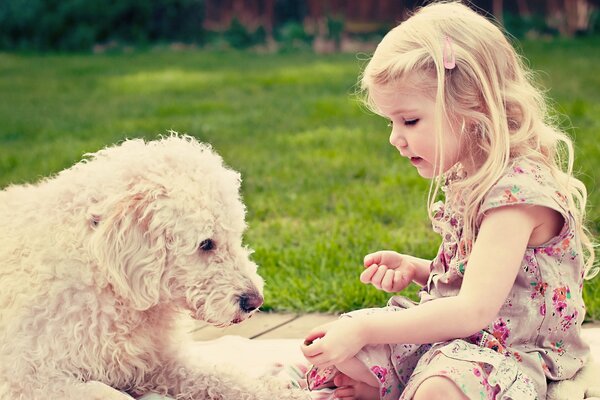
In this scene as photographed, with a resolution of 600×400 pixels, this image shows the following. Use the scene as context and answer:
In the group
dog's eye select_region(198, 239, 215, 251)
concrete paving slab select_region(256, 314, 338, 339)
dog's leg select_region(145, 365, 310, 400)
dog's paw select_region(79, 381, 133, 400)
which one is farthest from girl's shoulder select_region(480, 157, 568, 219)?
concrete paving slab select_region(256, 314, 338, 339)

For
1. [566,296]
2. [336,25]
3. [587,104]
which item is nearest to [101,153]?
[566,296]

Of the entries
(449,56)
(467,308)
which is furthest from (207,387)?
(449,56)

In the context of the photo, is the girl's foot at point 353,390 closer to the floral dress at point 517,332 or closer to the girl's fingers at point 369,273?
the floral dress at point 517,332

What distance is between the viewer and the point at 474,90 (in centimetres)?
313

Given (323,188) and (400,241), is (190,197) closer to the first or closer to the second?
(400,241)

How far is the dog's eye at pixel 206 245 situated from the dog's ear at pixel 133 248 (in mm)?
119

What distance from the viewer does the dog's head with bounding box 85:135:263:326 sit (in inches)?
116

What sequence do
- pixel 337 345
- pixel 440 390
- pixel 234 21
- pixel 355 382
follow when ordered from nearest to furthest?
pixel 440 390 < pixel 337 345 < pixel 355 382 < pixel 234 21

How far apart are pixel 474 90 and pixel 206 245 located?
3.41 ft

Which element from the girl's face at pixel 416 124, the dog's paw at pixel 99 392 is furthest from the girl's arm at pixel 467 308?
the dog's paw at pixel 99 392

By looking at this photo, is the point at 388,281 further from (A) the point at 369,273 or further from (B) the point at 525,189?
(B) the point at 525,189

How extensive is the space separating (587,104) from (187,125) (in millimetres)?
4038

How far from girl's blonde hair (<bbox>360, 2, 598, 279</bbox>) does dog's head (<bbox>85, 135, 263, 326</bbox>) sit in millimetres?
690

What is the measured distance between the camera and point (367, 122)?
9164 millimetres
